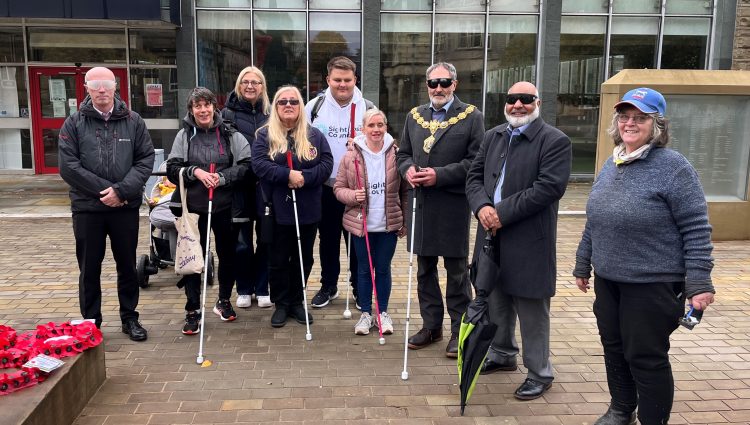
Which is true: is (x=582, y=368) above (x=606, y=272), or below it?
below

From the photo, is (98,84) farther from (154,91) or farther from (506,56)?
(506,56)

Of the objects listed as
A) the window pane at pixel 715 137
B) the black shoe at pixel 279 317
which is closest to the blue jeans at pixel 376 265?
the black shoe at pixel 279 317

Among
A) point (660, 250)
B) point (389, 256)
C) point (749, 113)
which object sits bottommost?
point (389, 256)

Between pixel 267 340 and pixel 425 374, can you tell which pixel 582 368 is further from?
pixel 267 340

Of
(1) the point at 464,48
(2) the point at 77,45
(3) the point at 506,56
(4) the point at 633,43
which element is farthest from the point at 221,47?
(4) the point at 633,43

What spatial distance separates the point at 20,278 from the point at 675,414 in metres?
6.55

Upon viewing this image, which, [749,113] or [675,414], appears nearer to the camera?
[675,414]

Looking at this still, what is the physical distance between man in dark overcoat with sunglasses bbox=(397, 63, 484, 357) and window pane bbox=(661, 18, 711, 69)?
11970 mm

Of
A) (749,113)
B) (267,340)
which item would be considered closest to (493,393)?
(267,340)

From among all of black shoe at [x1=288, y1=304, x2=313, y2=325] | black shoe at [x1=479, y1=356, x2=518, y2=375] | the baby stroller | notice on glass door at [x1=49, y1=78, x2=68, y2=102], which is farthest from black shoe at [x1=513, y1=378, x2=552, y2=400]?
notice on glass door at [x1=49, y1=78, x2=68, y2=102]

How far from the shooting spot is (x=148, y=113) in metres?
14.7

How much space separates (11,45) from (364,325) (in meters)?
13.6

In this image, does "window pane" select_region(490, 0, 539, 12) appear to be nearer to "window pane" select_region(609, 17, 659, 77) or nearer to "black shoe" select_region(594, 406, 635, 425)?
"window pane" select_region(609, 17, 659, 77)

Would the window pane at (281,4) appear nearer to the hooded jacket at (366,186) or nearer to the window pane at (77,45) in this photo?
the window pane at (77,45)
